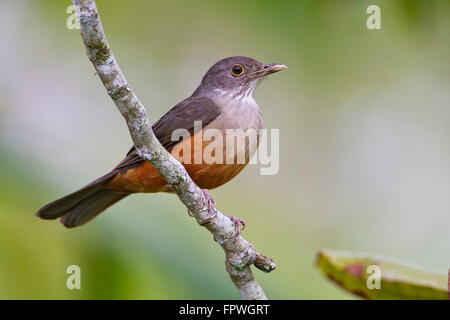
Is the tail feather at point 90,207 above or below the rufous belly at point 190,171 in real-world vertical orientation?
below

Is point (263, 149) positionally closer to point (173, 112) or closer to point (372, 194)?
point (173, 112)

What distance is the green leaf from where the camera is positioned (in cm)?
288

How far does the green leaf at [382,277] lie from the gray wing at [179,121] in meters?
1.98

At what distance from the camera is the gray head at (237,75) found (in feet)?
18.4

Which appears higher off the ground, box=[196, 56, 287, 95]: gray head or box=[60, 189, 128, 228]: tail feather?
box=[196, 56, 287, 95]: gray head

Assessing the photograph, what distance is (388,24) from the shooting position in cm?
729

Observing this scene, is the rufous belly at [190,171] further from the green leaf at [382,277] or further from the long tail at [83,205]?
the green leaf at [382,277]

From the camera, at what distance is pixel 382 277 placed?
3.03 m

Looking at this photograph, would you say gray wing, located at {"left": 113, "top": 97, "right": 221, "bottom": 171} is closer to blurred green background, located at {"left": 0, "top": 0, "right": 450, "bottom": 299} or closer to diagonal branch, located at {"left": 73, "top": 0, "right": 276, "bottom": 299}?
blurred green background, located at {"left": 0, "top": 0, "right": 450, "bottom": 299}

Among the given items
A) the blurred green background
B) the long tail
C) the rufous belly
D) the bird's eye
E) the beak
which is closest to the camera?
the rufous belly

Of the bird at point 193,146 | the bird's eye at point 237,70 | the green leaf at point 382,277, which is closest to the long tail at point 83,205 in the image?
the bird at point 193,146

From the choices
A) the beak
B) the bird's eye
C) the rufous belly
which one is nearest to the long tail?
the rufous belly

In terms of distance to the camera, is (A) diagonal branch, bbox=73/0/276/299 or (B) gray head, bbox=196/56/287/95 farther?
(B) gray head, bbox=196/56/287/95
